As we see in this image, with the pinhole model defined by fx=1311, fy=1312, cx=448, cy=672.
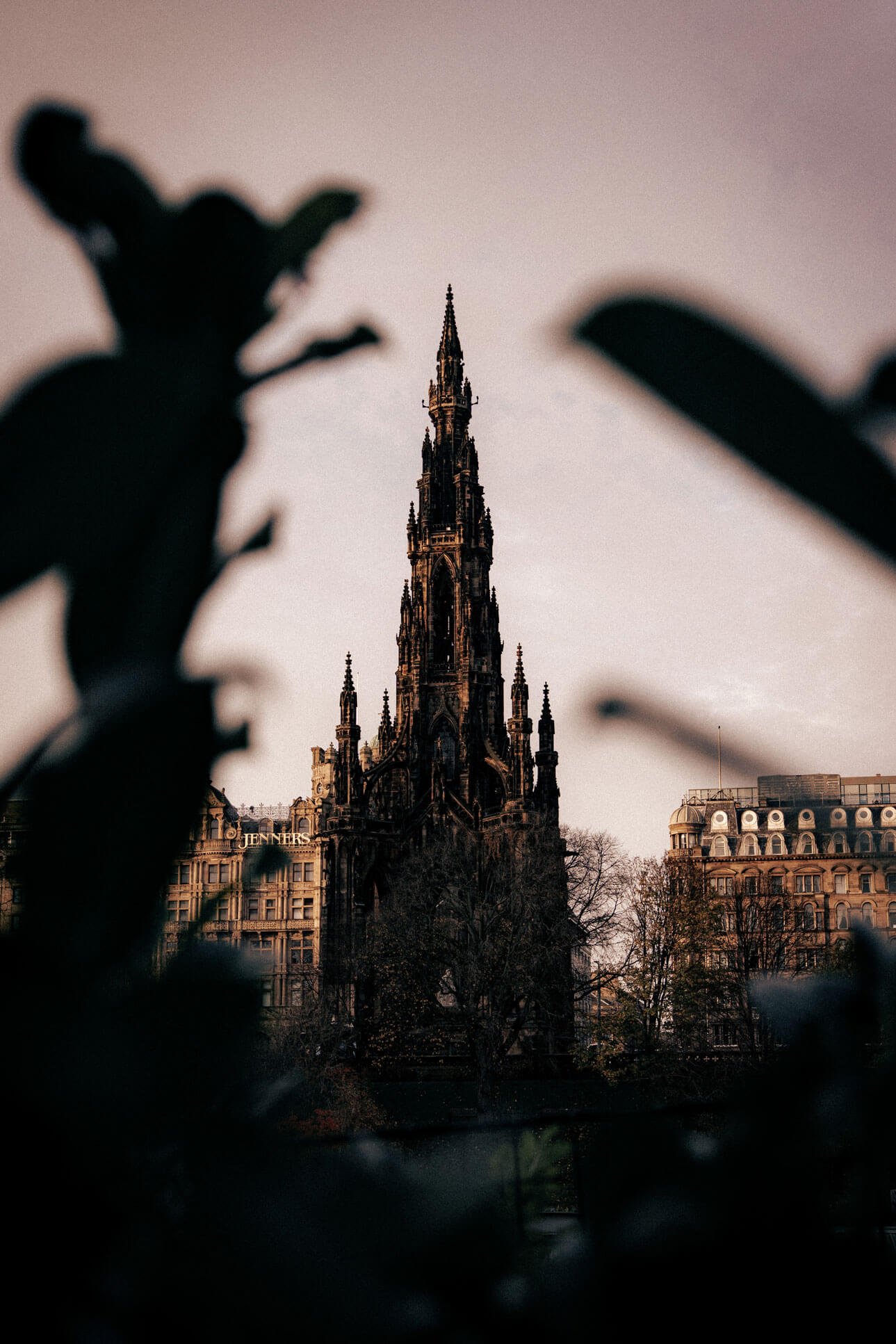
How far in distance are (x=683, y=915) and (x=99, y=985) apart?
35396 mm

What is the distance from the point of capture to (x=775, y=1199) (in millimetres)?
688

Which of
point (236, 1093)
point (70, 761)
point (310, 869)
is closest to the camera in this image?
point (70, 761)

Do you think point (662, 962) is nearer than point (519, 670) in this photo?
Yes

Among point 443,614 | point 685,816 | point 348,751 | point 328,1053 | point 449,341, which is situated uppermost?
point 449,341

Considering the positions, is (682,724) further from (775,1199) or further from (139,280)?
(139,280)

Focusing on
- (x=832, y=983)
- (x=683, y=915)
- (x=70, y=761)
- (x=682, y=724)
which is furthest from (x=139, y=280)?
(x=683, y=915)

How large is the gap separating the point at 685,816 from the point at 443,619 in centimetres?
5592

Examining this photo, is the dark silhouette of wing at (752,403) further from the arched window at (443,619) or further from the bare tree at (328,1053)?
the arched window at (443,619)

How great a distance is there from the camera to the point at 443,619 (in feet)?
191

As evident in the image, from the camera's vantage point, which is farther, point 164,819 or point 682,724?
point 682,724

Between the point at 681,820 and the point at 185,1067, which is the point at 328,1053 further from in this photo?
the point at 185,1067

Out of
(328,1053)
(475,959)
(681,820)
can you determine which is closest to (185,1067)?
(681,820)

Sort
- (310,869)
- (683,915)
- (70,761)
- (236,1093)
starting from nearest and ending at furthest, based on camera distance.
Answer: (70,761)
(236,1093)
(683,915)
(310,869)

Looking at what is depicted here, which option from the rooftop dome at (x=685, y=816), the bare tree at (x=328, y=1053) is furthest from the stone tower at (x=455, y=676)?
the rooftop dome at (x=685, y=816)
